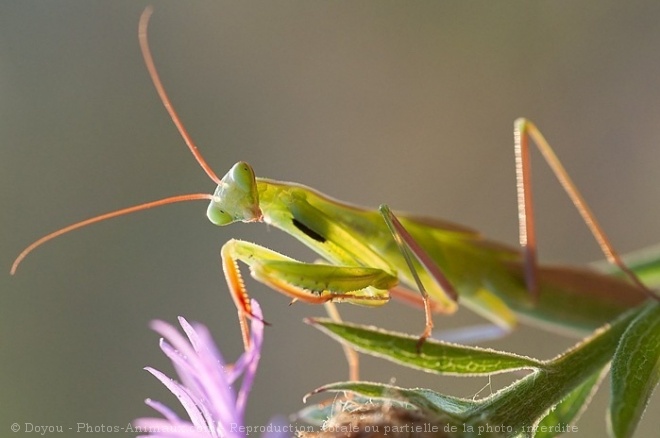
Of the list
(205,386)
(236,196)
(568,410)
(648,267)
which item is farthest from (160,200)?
(648,267)

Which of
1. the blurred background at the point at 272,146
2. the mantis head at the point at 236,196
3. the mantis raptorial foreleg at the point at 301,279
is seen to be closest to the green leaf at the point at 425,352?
the mantis raptorial foreleg at the point at 301,279

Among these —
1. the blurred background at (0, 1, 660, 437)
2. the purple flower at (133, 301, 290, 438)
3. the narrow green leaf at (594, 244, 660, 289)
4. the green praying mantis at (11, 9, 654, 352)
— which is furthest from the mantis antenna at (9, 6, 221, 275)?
the blurred background at (0, 1, 660, 437)

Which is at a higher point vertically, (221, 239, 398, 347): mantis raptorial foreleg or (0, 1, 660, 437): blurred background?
(0, 1, 660, 437): blurred background

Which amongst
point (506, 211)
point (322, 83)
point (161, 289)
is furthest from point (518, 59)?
point (161, 289)

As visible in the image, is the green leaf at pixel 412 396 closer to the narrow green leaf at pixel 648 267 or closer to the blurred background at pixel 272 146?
the narrow green leaf at pixel 648 267

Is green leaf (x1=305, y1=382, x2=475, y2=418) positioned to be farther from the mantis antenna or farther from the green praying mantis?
the mantis antenna

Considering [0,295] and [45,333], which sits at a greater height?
[0,295]

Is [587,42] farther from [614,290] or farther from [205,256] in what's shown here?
[205,256]
